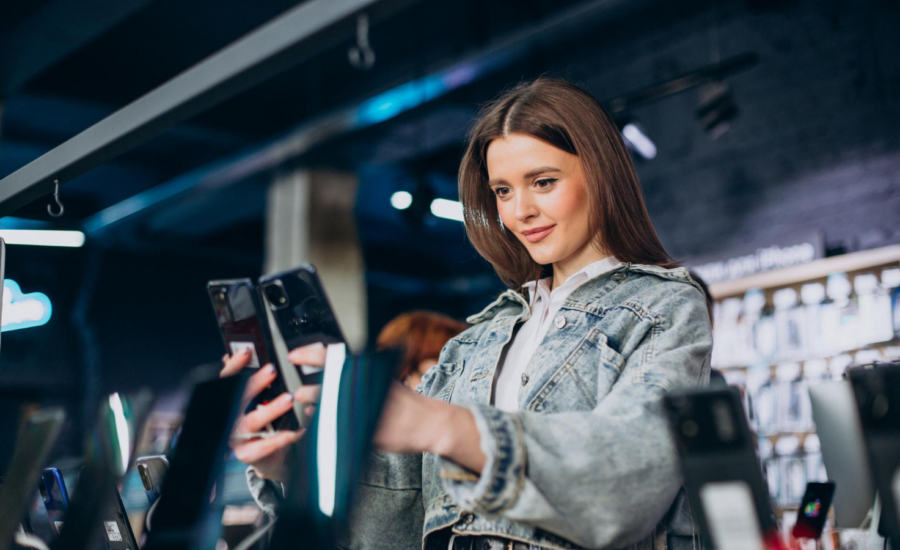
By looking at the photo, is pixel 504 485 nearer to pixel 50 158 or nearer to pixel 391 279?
pixel 50 158

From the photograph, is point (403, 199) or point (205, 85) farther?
point (403, 199)

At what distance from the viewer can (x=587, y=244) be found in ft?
3.94

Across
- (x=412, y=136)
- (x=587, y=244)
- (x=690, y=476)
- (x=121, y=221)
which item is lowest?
(x=690, y=476)

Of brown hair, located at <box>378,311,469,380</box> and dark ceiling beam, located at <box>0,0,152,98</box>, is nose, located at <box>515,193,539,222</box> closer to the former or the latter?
brown hair, located at <box>378,311,469,380</box>

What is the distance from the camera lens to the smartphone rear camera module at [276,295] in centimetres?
106

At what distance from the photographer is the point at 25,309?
830cm

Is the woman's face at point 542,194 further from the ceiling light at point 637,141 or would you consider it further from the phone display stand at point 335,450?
the ceiling light at point 637,141

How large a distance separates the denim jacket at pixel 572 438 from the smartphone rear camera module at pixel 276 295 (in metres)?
0.27

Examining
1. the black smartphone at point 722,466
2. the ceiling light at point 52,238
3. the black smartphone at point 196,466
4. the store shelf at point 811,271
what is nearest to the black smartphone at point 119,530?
the black smartphone at point 196,466

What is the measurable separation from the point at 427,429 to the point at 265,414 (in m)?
0.33

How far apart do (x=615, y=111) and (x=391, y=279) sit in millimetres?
6937

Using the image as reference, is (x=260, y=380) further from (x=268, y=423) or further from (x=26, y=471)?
(x=26, y=471)

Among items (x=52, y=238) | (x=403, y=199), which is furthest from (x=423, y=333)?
(x=52, y=238)

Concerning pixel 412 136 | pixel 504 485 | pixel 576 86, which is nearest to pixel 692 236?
pixel 412 136
